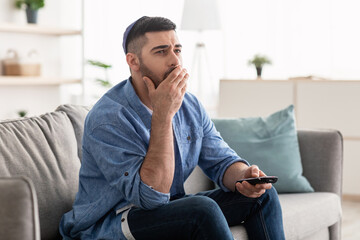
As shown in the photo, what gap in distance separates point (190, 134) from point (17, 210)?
91 cm

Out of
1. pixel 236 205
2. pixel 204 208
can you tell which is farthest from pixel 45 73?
pixel 204 208

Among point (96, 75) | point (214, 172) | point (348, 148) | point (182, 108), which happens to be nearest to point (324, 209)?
point (214, 172)

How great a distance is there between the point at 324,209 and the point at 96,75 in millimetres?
3833

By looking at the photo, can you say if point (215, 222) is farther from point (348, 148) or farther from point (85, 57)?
point (85, 57)

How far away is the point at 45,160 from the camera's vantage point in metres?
2.10

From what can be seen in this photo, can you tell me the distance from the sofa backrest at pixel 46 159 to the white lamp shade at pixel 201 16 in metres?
3.11

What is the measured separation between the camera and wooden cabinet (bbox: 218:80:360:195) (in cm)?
454

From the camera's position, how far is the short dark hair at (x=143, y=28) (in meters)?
2.02

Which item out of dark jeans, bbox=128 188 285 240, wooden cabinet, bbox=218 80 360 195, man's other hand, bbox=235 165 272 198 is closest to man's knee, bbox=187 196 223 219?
dark jeans, bbox=128 188 285 240

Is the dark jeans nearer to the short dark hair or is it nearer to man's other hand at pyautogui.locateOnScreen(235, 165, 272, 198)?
man's other hand at pyautogui.locateOnScreen(235, 165, 272, 198)

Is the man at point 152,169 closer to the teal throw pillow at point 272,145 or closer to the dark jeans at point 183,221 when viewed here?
the dark jeans at point 183,221

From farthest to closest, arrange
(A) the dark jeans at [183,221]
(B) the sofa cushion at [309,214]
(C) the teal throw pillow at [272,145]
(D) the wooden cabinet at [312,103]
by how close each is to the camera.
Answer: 1. (D) the wooden cabinet at [312,103]
2. (C) the teal throw pillow at [272,145]
3. (B) the sofa cushion at [309,214]
4. (A) the dark jeans at [183,221]

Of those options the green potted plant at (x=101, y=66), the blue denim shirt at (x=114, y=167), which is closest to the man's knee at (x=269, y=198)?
the blue denim shirt at (x=114, y=167)

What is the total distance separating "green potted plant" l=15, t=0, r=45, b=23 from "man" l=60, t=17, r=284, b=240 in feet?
11.5
